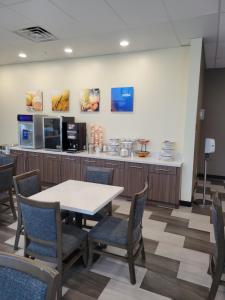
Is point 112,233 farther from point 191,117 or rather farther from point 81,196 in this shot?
point 191,117

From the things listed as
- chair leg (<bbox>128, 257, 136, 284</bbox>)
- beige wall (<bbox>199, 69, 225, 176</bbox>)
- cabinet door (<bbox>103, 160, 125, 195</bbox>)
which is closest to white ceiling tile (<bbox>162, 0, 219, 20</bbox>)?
cabinet door (<bbox>103, 160, 125, 195</bbox>)

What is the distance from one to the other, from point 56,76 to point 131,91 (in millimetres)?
1777

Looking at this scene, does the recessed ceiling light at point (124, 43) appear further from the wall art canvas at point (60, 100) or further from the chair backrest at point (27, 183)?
the chair backrest at point (27, 183)

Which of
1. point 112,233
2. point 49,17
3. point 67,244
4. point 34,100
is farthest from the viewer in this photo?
point 34,100

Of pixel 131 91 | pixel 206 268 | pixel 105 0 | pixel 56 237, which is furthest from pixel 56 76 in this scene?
pixel 206 268

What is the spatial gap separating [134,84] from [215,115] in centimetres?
262

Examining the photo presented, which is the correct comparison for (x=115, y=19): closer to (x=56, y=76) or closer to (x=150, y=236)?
(x=56, y=76)

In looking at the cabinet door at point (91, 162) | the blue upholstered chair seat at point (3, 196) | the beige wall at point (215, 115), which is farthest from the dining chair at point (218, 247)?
the beige wall at point (215, 115)

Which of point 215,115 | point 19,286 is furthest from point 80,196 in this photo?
point 215,115

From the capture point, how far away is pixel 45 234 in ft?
6.00

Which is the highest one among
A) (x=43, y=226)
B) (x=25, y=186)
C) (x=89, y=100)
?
(x=89, y=100)

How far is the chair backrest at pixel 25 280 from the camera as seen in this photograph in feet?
2.88

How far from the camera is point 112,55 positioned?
4414mm

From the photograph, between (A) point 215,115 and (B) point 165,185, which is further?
(A) point 215,115
